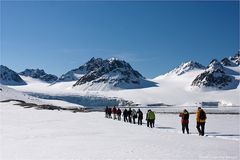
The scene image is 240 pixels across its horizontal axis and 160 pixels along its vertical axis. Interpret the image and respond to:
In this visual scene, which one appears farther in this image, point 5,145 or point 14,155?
point 5,145

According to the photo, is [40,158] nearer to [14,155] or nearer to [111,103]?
[14,155]

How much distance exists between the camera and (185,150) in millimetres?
14453

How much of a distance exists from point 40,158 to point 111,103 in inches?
7313

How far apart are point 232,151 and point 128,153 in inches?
172

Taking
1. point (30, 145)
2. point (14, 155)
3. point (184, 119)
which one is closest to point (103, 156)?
point (14, 155)

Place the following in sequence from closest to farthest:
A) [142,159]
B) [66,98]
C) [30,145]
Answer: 1. [142,159]
2. [30,145]
3. [66,98]

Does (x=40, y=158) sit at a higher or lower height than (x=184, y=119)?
lower

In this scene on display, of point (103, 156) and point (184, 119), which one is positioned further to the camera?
point (184, 119)

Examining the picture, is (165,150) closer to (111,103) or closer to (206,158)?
(206,158)

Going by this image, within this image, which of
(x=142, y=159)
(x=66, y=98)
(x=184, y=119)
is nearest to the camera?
(x=142, y=159)

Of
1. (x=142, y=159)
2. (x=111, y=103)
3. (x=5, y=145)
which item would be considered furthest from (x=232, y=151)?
(x=111, y=103)

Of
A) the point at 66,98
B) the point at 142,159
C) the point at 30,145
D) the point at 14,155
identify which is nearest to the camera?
the point at 142,159

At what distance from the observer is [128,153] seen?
13.7 meters

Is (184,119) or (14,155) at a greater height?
(184,119)
